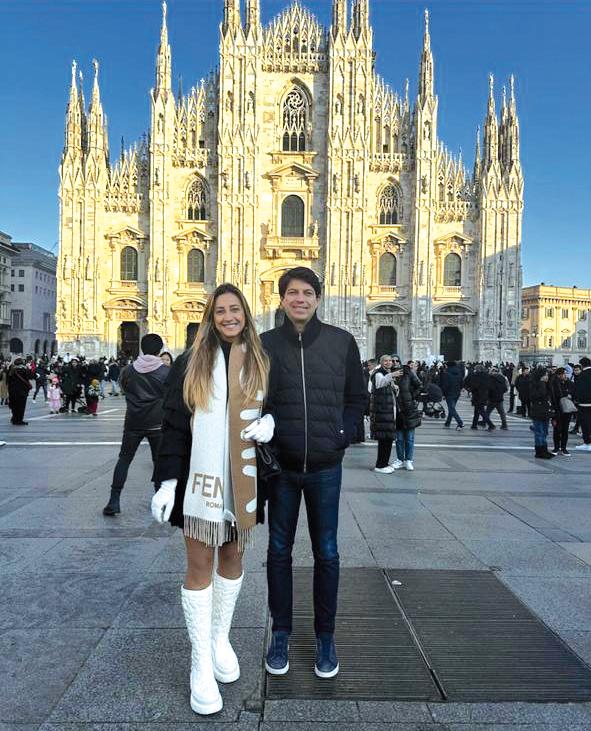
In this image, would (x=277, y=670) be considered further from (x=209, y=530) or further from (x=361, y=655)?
(x=209, y=530)

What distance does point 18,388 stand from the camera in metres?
14.0

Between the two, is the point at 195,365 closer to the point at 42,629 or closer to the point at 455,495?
the point at 42,629

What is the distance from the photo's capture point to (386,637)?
138 inches

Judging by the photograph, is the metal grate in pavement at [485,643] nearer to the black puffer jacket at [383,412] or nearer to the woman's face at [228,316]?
the woman's face at [228,316]

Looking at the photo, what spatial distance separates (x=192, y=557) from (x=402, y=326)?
3776 centimetres

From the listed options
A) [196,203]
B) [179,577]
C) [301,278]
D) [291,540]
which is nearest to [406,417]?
[179,577]

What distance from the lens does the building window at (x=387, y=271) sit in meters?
40.0

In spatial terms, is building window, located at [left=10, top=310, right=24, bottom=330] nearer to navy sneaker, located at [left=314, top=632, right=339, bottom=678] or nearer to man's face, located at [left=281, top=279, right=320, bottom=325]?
man's face, located at [left=281, top=279, right=320, bottom=325]

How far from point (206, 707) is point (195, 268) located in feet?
127

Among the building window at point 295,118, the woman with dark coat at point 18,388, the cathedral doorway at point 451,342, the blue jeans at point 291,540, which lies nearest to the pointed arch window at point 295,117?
the building window at point 295,118

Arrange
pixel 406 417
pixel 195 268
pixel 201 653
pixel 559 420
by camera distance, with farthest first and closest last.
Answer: pixel 195 268 < pixel 559 420 < pixel 406 417 < pixel 201 653

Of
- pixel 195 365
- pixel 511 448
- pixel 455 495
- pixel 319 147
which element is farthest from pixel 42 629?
pixel 319 147

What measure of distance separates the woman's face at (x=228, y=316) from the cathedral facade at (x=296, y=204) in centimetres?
3549

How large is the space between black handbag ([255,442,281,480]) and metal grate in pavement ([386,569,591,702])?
4.40 feet
